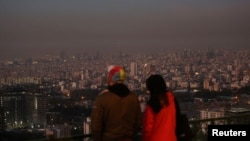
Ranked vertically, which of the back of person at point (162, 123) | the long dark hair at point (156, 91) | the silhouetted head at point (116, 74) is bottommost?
the back of person at point (162, 123)

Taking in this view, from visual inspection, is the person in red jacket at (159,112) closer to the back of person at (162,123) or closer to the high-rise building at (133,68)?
the back of person at (162,123)

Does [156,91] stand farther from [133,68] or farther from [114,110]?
[133,68]

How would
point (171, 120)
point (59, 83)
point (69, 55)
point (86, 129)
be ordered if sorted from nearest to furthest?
point (171, 120) < point (86, 129) < point (59, 83) < point (69, 55)

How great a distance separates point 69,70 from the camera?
12164 millimetres

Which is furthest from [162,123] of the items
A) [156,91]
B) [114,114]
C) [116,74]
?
[116,74]

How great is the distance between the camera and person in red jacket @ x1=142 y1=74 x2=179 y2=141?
468 cm

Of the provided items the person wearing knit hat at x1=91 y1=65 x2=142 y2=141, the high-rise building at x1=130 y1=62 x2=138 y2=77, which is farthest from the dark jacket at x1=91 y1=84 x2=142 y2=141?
the high-rise building at x1=130 y1=62 x2=138 y2=77

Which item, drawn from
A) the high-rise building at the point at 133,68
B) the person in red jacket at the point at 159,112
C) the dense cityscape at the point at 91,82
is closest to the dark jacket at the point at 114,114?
the person in red jacket at the point at 159,112

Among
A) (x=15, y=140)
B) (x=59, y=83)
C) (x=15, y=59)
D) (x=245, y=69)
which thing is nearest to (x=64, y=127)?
(x=15, y=140)

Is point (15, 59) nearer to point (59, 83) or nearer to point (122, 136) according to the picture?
point (59, 83)

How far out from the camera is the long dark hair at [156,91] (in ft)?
15.3

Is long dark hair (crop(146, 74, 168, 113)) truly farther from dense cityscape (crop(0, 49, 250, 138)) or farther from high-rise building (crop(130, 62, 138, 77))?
high-rise building (crop(130, 62, 138, 77))

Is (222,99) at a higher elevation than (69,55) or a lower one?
lower

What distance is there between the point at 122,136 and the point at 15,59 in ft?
26.2
